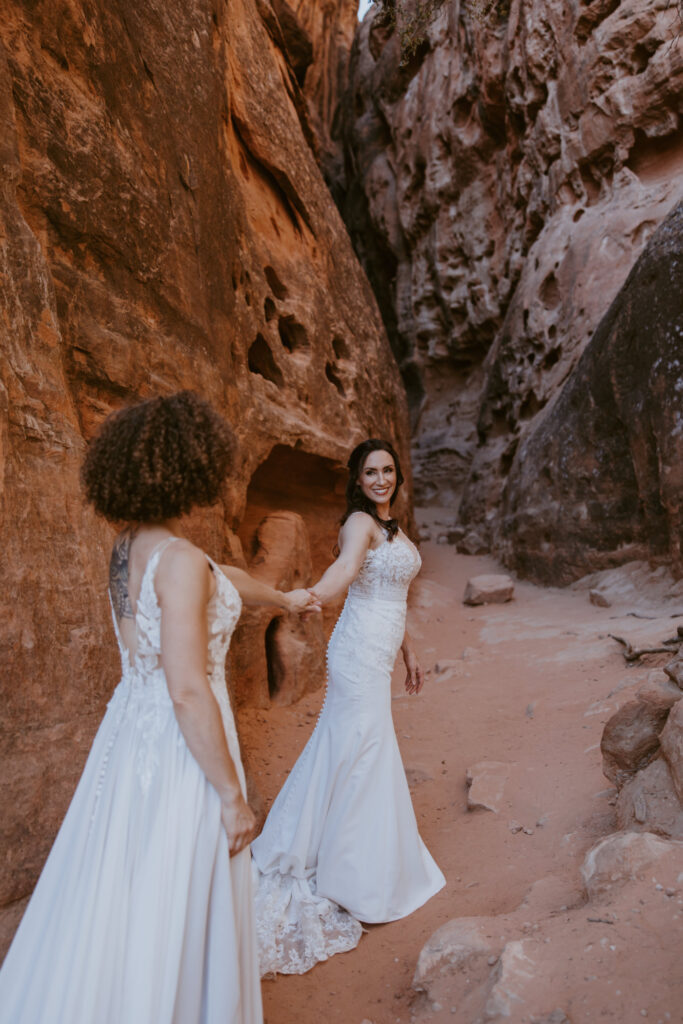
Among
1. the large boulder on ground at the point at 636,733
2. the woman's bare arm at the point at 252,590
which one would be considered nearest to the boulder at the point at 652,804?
the large boulder on ground at the point at 636,733

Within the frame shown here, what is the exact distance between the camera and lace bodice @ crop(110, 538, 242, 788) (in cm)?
166

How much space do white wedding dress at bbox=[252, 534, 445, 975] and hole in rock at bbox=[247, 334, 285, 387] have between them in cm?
419

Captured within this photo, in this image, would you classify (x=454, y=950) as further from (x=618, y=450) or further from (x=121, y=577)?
(x=618, y=450)

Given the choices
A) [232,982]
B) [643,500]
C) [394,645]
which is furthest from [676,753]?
[643,500]

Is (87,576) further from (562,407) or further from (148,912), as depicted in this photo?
(562,407)

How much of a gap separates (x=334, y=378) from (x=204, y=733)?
729 centimetres

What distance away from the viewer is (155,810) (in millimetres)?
1599

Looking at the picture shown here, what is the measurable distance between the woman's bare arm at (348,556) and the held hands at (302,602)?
3 cm

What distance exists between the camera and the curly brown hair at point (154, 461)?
1718 millimetres

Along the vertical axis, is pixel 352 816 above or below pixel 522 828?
above

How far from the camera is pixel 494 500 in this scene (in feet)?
44.8

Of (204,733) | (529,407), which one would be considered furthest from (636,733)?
(529,407)

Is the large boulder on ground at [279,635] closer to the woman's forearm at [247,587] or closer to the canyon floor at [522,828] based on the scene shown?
the canyon floor at [522,828]

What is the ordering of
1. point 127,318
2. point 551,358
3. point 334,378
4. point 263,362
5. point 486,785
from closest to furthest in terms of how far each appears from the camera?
point 486,785 < point 127,318 < point 263,362 < point 334,378 < point 551,358
